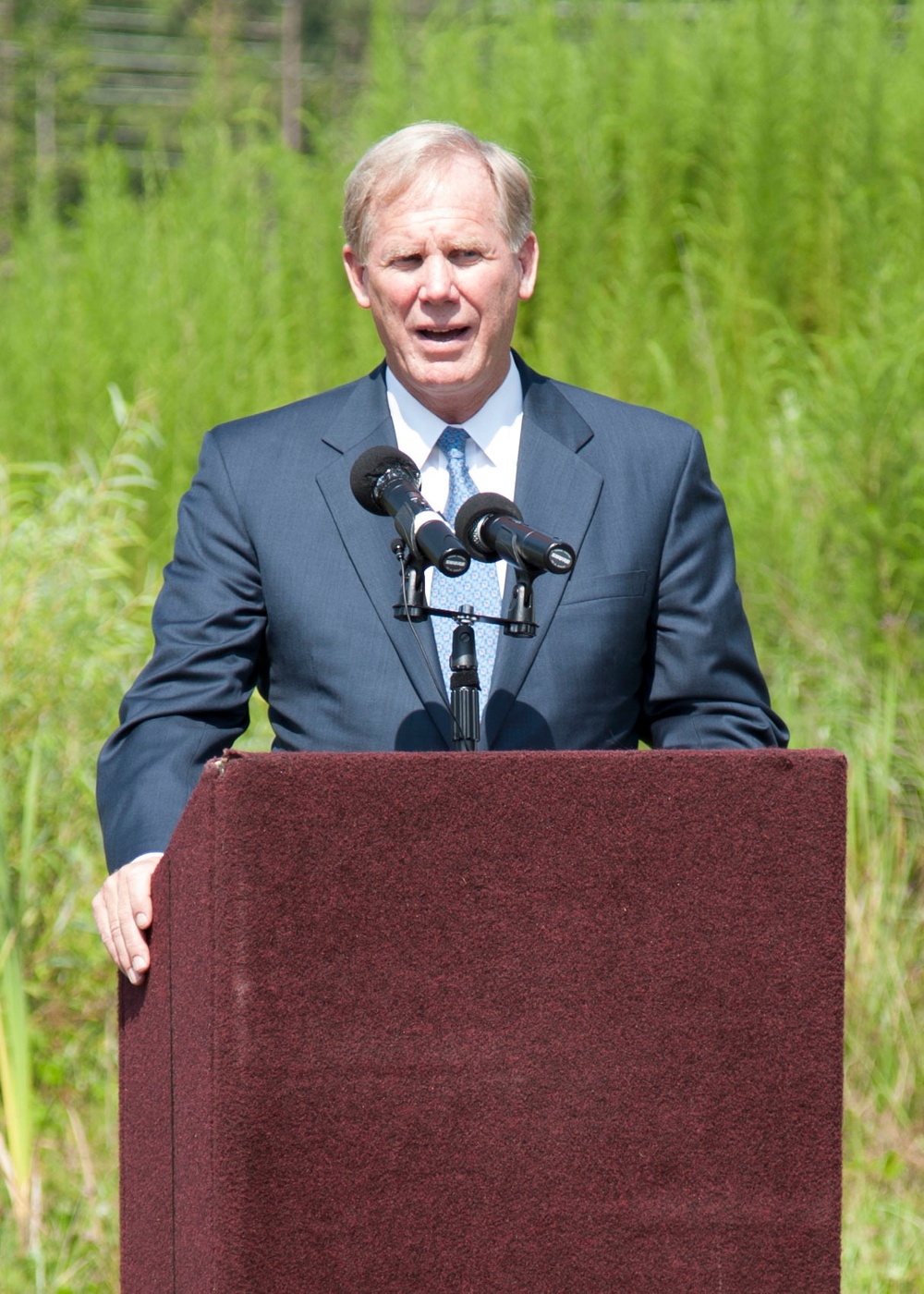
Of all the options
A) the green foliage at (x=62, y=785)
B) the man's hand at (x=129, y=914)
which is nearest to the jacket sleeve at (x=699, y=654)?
the man's hand at (x=129, y=914)

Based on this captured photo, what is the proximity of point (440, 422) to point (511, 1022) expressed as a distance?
887 mm

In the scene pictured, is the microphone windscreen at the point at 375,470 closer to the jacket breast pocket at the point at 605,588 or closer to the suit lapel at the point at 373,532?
the suit lapel at the point at 373,532

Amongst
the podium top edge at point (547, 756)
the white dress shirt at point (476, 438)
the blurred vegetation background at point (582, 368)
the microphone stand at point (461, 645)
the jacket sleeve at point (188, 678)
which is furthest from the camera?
the blurred vegetation background at point (582, 368)

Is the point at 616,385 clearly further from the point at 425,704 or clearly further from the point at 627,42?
the point at 425,704

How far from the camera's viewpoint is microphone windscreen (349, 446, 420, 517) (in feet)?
5.10

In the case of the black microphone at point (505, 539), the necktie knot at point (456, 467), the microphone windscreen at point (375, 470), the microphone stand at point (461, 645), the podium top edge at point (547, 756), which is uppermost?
the necktie knot at point (456, 467)

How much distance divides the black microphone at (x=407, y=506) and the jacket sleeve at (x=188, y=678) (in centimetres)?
35

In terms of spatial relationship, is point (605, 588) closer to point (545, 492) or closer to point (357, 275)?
point (545, 492)

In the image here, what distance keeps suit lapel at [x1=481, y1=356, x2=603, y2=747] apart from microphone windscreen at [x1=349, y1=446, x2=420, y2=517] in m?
0.22

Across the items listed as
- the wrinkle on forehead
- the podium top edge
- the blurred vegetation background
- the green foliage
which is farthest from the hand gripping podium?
the green foliage

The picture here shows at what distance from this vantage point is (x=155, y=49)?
12.5 metres

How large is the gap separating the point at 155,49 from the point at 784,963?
41.2 feet

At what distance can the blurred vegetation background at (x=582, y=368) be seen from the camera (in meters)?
3.53

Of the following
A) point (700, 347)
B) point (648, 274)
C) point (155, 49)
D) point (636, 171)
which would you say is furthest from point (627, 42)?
point (155, 49)
